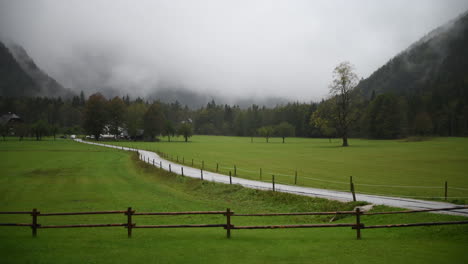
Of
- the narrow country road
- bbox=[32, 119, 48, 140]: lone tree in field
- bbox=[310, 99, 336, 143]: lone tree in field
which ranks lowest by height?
the narrow country road

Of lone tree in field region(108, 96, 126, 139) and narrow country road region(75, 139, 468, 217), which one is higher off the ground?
lone tree in field region(108, 96, 126, 139)

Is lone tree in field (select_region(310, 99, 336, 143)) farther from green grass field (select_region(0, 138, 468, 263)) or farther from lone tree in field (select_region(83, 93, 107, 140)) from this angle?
lone tree in field (select_region(83, 93, 107, 140))

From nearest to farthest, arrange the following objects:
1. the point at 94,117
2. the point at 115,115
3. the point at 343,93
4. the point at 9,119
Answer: the point at 343,93 < the point at 94,117 < the point at 115,115 < the point at 9,119

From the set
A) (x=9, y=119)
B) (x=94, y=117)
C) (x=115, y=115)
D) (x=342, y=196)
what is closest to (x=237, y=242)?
(x=342, y=196)

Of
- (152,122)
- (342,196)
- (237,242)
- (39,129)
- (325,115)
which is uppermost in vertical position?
(325,115)

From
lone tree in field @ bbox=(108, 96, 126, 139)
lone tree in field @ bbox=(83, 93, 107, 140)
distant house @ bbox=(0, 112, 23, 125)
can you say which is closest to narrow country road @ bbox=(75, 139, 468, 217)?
lone tree in field @ bbox=(83, 93, 107, 140)

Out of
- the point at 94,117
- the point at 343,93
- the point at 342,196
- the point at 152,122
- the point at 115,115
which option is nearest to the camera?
the point at 342,196

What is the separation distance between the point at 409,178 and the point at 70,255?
3130 centimetres

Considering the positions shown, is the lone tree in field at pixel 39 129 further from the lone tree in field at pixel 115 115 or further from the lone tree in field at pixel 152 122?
the lone tree in field at pixel 152 122

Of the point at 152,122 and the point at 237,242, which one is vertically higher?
the point at 152,122

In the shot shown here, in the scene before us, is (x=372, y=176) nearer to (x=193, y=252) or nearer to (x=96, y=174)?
(x=193, y=252)

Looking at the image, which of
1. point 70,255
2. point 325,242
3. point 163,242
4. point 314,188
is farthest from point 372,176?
point 70,255

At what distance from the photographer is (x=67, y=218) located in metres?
18.9

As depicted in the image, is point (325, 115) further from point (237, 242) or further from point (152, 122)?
point (152, 122)
